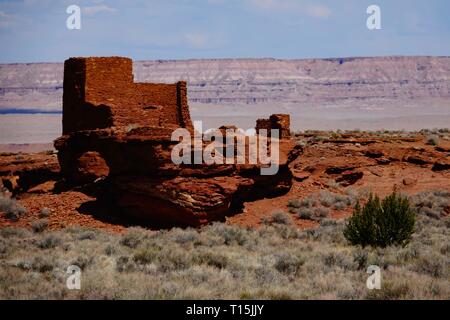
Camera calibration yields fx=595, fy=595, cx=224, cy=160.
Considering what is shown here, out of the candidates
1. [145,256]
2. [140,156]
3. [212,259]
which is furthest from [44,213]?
[212,259]

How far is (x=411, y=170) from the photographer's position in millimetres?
25344

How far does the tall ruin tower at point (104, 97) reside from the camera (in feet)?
63.8

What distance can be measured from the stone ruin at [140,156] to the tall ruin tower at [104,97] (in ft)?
0.11

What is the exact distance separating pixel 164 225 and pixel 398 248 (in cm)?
673

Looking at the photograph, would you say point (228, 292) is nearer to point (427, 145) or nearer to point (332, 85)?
point (427, 145)

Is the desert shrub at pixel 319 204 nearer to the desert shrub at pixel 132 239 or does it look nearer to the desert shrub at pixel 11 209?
the desert shrub at pixel 132 239

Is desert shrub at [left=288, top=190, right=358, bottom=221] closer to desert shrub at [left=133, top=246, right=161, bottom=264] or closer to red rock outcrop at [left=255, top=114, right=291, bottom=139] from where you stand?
red rock outcrop at [left=255, top=114, right=291, bottom=139]

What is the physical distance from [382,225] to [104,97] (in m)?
10.3

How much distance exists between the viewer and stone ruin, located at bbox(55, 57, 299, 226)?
16.4m

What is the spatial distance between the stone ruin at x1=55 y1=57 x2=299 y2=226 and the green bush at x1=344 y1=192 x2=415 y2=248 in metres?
4.27

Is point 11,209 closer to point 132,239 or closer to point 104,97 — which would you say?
point 104,97

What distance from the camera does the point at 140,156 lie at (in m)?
16.9

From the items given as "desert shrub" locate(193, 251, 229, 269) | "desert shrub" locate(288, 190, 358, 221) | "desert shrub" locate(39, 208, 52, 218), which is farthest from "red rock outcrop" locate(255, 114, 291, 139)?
"desert shrub" locate(193, 251, 229, 269)
